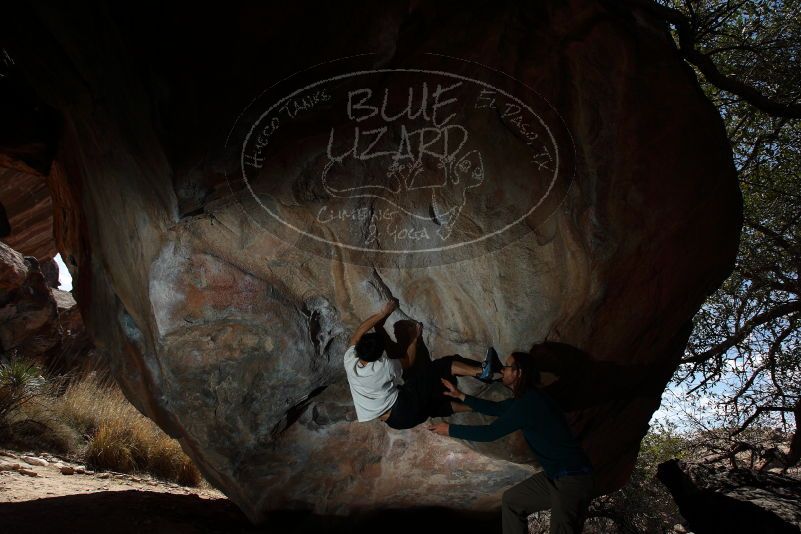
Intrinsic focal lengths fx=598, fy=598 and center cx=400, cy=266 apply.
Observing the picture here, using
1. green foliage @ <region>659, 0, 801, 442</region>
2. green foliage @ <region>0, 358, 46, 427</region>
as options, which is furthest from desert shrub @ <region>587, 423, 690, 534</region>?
green foliage @ <region>0, 358, 46, 427</region>

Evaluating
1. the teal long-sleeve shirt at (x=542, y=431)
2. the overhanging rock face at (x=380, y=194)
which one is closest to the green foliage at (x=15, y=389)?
the overhanging rock face at (x=380, y=194)

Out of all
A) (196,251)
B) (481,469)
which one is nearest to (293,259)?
(196,251)

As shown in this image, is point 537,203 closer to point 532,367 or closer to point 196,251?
point 532,367

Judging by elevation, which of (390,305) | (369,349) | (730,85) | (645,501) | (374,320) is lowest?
(645,501)

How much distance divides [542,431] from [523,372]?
353mm

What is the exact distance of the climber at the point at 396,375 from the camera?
374 centimetres

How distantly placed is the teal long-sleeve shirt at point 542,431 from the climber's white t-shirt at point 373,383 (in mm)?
594

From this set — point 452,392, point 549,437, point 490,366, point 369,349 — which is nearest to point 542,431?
point 549,437

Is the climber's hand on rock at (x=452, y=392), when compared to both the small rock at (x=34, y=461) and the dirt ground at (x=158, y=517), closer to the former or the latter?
the dirt ground at (x=158, y=517)

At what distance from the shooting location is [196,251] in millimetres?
3969

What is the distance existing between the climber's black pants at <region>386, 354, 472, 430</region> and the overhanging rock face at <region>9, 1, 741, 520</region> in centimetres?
14

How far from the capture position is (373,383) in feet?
12.4

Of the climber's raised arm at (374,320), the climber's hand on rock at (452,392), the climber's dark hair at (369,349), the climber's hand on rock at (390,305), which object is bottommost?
the climber's hand on rock at (452,392)

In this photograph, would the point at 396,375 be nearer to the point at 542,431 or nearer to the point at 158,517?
the point at 542,431
